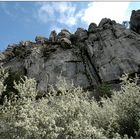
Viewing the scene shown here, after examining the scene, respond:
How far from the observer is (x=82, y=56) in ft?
202

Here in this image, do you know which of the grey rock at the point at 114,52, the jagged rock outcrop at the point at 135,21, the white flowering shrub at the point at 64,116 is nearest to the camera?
the white flowering shrub at the point at 64,116

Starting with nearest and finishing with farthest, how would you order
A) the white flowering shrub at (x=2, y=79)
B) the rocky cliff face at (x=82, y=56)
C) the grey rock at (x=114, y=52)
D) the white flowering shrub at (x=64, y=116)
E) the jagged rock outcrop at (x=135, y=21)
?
the white flowering shrub at (x=64, y=116)
the white flowering shrub at (x=2, y=79)
the grey rock at (x=114, y=52)
the rocky cliff face at (x=82, y=56)
the jagged rock outcrop at (x=135, y=21)

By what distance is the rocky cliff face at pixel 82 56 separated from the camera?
56375mm

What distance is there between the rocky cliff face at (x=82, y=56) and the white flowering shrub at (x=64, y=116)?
40.5 meters

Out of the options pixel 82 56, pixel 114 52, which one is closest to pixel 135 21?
Result: pixel 114 52

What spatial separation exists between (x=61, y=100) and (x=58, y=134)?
1830 mm

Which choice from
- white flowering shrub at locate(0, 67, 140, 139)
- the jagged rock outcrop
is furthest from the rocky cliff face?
white flowering shrub at locate(0, 67, 140, 139)

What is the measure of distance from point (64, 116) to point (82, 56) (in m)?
50.6

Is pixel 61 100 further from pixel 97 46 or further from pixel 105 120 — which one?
pixel 97 46

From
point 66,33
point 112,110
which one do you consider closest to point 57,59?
point 66,33

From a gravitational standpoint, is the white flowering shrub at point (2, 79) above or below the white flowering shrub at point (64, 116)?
above

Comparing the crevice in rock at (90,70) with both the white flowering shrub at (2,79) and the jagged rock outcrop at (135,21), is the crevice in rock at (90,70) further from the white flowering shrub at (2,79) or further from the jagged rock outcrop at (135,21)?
the white flowering shrub at (2,79)

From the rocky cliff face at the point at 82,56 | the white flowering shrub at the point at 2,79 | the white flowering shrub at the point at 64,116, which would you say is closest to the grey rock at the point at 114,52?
the rocky cliff face at the point at 82,56

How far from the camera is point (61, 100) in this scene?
11.7 meters
